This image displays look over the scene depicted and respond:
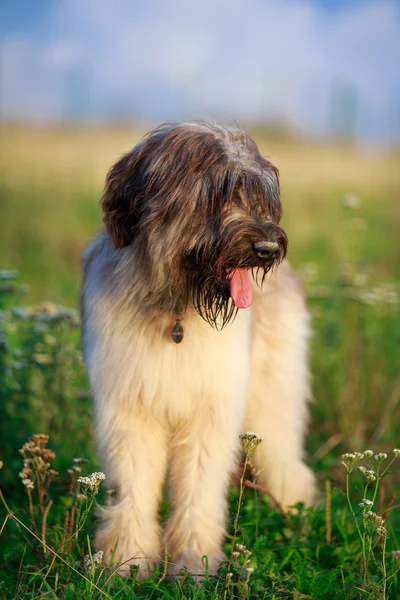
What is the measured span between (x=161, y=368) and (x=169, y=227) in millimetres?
667

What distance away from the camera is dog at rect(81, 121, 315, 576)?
319 cm

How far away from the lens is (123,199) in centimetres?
340

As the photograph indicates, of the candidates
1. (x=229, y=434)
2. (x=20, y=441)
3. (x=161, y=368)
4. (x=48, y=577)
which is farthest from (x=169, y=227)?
(x=20, y=441)

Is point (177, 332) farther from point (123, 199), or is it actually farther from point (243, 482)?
point (243, 482)

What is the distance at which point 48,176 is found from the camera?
18.2m

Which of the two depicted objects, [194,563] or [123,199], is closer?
[123,199]

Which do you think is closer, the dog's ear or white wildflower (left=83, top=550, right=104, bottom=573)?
white wildflower (left=83, top=550, right=104, bottom=573)

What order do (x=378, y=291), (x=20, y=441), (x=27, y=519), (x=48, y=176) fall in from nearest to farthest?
(x=27, y=519) < (x=20, y=441) < (x=378, y=291) < (x=48, y=176)

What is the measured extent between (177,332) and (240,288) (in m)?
0.40

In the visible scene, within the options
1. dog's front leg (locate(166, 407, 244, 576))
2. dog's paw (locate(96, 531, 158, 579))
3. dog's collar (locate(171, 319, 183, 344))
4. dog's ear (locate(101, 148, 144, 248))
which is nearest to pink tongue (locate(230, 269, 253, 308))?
dog's collar (locate(171, 319, 183, 344))

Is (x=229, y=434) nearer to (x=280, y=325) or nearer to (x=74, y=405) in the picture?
(x=280, y=325)

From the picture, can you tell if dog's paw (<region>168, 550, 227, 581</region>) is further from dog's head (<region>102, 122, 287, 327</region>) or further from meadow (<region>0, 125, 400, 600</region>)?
dog's head (<region>102, 122, 287, 327</region>)

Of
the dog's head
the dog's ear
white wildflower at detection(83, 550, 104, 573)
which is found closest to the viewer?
white wildflower at detection(83, 550, 104, 573)

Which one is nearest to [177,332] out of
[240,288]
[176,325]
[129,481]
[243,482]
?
[176,325]
